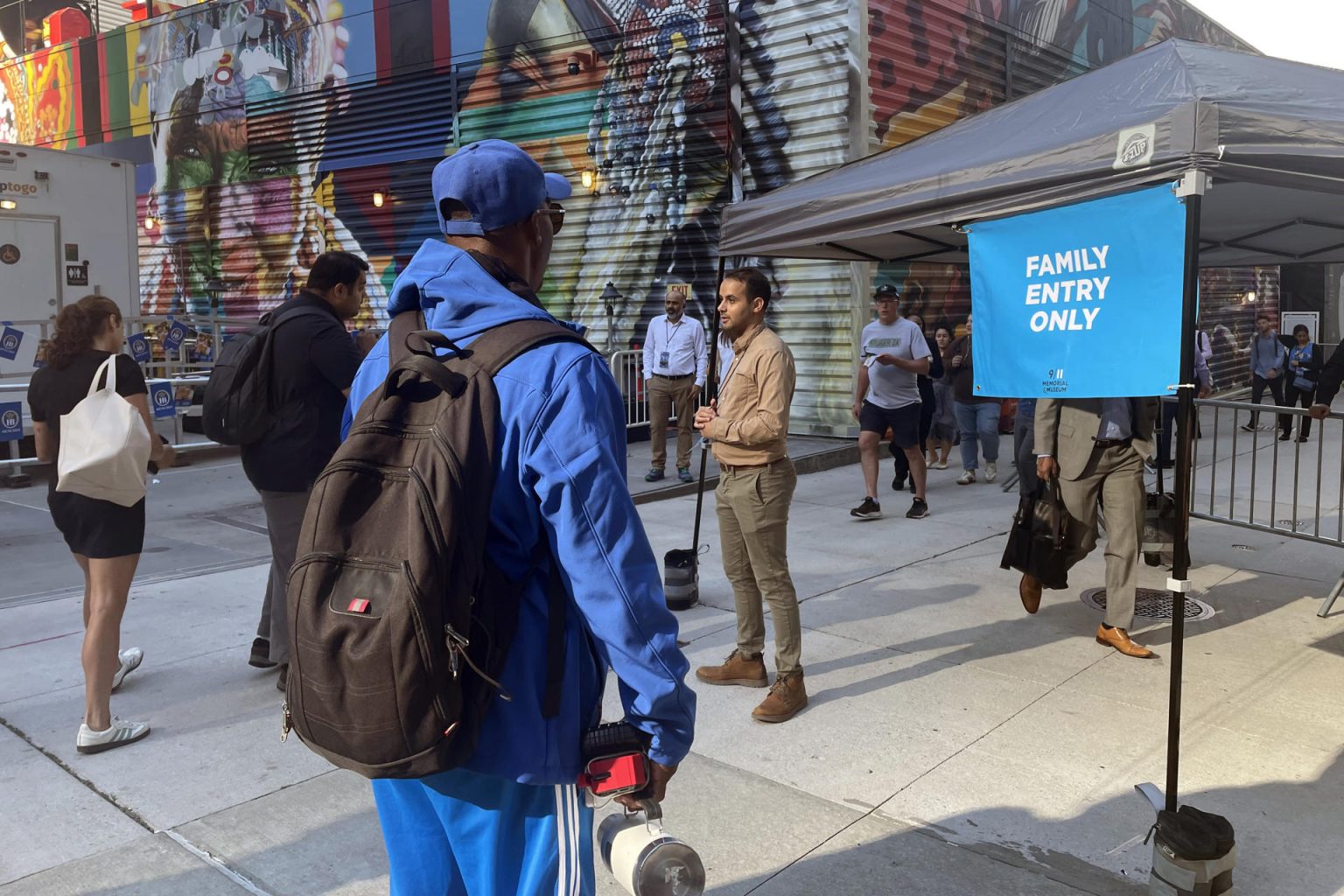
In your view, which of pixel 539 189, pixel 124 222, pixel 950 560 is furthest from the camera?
pixel 124 222

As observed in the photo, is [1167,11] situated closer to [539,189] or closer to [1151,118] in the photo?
[1151,118]

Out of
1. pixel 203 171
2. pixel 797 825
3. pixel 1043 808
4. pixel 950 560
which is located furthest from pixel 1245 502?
pixel 203 171

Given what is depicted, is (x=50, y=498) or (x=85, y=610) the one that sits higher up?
(x=50, y=498)

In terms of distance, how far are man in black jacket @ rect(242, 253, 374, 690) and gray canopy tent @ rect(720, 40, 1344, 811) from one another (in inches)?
87.0

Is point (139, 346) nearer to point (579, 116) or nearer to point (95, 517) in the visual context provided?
point (579, 116)

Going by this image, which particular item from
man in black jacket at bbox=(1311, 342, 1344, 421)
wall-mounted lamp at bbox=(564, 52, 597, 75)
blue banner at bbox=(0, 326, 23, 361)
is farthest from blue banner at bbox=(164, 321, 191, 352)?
man in black jacket at bbox=(1311, 342, 1344, 421)

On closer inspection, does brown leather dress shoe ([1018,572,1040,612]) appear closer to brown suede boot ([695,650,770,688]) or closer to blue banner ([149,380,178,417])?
brown suede boot ([695,650,770,688])

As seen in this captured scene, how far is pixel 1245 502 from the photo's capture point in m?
9.27

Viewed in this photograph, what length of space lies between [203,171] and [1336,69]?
1849 cm

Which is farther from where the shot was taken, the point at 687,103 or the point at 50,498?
the point at 687,103

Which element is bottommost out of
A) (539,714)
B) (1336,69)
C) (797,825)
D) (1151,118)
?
(797,825)

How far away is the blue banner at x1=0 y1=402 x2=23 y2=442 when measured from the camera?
9852mm

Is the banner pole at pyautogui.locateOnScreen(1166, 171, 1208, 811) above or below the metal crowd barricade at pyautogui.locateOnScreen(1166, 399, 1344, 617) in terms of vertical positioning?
above

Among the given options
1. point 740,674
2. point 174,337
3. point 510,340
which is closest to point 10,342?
point 174,337
